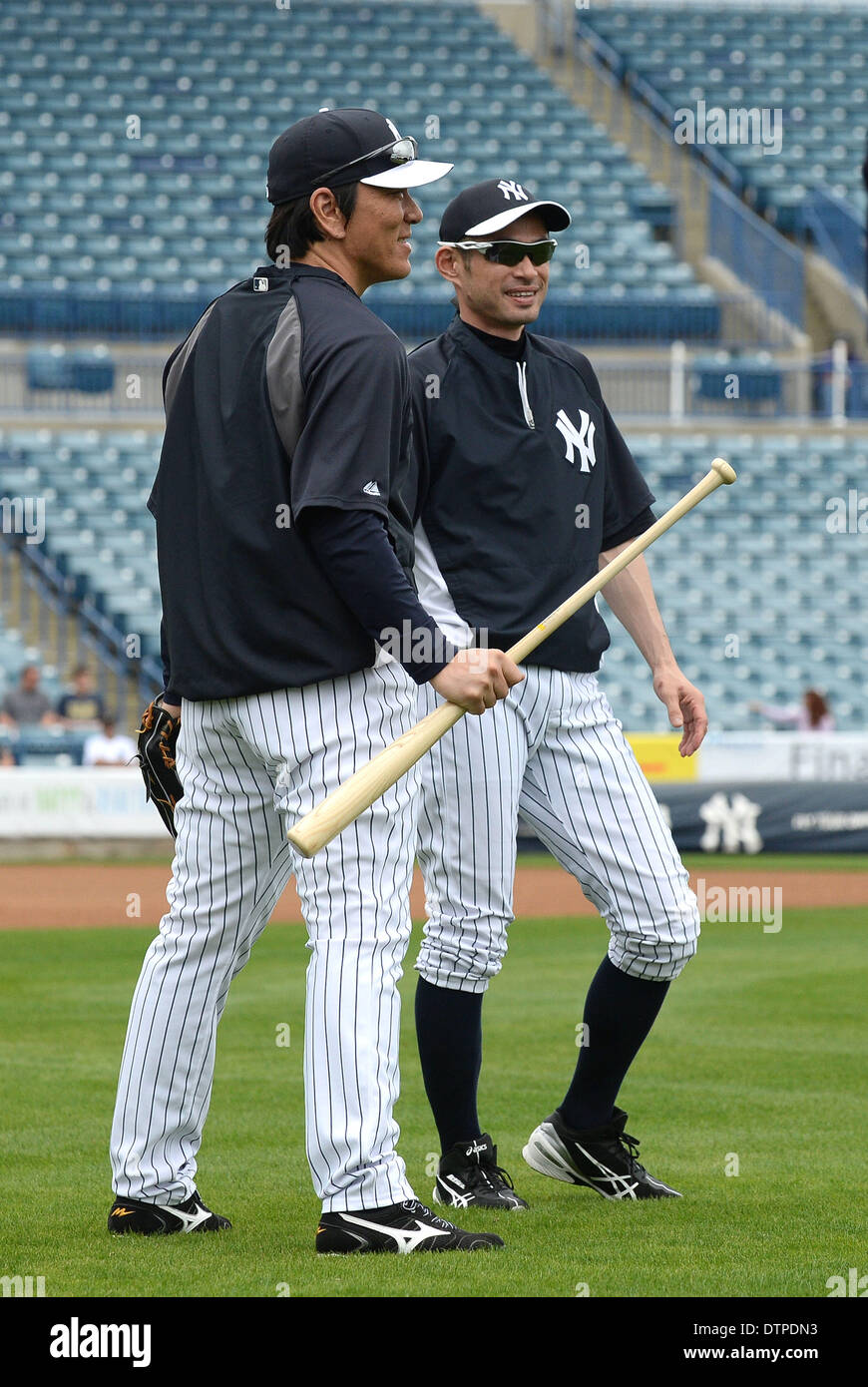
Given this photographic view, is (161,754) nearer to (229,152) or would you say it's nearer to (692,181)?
(229,152)

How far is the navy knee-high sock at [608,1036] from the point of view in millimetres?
4270

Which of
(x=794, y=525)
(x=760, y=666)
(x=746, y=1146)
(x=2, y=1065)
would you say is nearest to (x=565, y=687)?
(x=746, y=1146)

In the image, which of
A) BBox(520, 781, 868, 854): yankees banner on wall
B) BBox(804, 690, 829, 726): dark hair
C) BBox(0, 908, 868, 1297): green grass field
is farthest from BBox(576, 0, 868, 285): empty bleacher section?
BBox(0, 908, 868, 1297): green grass field

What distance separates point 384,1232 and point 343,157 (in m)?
2.00

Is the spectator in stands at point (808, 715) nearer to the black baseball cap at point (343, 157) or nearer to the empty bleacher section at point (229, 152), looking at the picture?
the empty bleacher section at point (229, 152)

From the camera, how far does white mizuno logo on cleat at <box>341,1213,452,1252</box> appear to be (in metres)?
3.45

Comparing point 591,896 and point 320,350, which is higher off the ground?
point 320,350

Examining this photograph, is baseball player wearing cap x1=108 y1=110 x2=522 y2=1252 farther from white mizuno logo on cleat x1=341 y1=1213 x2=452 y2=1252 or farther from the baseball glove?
the baseball glove

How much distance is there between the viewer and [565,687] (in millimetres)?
4188

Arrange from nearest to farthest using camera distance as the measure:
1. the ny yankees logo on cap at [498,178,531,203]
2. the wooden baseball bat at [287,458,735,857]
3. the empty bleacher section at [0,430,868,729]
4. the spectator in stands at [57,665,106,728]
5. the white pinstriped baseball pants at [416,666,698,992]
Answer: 1. the wooden baseball bat at [287,458,735,857]
2. the white pinstriped baseball pants at [416,666,698,992]
3. the ny yankees logo on cap at [498,178,531,203]
4. the spectator in stands at [57,665,106,728]
5. the empty bleacher section at [0,430,868,729]

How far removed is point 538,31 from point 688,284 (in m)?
6.42

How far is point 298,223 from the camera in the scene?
364 cm

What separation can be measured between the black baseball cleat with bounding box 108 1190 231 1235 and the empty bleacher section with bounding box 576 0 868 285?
66.5 feet
